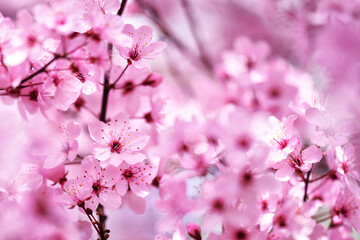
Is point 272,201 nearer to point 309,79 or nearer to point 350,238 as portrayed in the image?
point 350,238

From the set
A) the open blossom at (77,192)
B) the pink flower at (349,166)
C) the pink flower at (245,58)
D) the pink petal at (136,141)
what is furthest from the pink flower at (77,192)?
the pink flower at (245,58)

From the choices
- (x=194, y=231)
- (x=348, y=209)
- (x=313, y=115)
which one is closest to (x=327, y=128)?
(x=313, y=115)

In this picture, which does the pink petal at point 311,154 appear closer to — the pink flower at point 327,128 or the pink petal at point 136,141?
the pink flower at point 327,128

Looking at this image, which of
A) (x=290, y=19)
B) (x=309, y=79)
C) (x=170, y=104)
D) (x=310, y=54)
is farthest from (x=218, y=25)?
(x=170, y=104)

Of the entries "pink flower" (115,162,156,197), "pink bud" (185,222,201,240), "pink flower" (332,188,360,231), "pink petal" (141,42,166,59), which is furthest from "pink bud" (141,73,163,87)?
"pink flower" (332,188,360,231)

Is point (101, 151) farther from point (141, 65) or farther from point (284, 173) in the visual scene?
point (284, 173)

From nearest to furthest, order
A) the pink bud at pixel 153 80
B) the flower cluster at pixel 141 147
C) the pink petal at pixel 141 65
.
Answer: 1. the flower cluster at pixel 141 147
2. the pink petal at pixel 141 65
3. the pink bud at pixel 153 80
